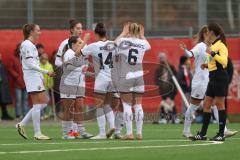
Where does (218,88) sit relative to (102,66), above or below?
below

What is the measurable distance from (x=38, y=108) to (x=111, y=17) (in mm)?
12553

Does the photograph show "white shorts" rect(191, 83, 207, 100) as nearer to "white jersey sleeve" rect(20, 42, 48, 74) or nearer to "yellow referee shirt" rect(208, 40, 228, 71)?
"yellow referee shirt" rect(208, 40, 228, 71)

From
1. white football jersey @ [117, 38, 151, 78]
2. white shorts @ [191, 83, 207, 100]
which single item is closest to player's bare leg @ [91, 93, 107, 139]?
white football jersey @ [117, 38, 151, 78]

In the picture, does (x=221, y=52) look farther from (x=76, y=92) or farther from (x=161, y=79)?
(x=161, y=79)

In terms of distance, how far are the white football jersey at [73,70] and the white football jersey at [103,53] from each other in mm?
508

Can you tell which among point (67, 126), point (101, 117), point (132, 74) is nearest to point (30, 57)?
point (67, 126)

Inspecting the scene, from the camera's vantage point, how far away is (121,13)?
2900cm

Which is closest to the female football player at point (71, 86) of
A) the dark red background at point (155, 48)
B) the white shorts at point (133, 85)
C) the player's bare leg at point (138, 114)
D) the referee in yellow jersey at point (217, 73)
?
the white shorts at point (133, 85)

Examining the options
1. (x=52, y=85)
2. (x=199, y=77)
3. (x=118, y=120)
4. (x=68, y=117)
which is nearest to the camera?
(x=68, y=117)

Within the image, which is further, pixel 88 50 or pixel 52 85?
pixel 52 85

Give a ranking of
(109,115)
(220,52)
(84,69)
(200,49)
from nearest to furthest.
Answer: (220,52) → (109,115) → (200,49) → (84,69)

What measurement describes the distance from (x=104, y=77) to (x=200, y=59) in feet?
6.51

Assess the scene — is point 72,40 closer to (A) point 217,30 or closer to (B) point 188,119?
(B) point 188,119

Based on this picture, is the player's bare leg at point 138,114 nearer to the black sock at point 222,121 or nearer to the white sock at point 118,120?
the white sock at point 118,120
